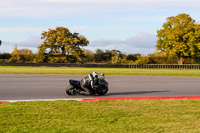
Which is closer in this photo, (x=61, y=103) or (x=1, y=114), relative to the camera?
(x=1, y=114)

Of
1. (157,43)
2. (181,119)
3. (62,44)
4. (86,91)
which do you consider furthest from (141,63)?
(181,119)

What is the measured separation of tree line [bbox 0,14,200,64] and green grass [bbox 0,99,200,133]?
161ft

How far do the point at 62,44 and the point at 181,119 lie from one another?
54814 millimetres

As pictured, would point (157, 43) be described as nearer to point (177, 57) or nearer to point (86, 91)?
point (177, 57)

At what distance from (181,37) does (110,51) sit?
14293 millimetres

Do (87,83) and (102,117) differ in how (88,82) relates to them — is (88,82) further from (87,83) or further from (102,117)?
(102,117)

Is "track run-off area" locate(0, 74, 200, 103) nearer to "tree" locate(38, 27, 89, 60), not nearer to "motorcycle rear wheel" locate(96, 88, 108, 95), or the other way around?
"motorcycle rear wheel" locate(96, 88, 108, 95)

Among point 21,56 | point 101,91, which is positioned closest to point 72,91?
point 101,91

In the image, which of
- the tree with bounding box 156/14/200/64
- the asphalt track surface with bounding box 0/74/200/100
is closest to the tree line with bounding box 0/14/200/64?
the tree with bounding box 156/14/200/64

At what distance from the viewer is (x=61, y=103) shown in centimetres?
1077

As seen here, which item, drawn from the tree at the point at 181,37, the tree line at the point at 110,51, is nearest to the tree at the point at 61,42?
the tree line at the point at 110,51

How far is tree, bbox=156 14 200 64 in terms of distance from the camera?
60750mm

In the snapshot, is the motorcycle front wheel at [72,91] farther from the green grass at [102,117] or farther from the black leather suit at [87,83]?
the green grass at [102,117]

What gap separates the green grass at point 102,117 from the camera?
7.25 metres
